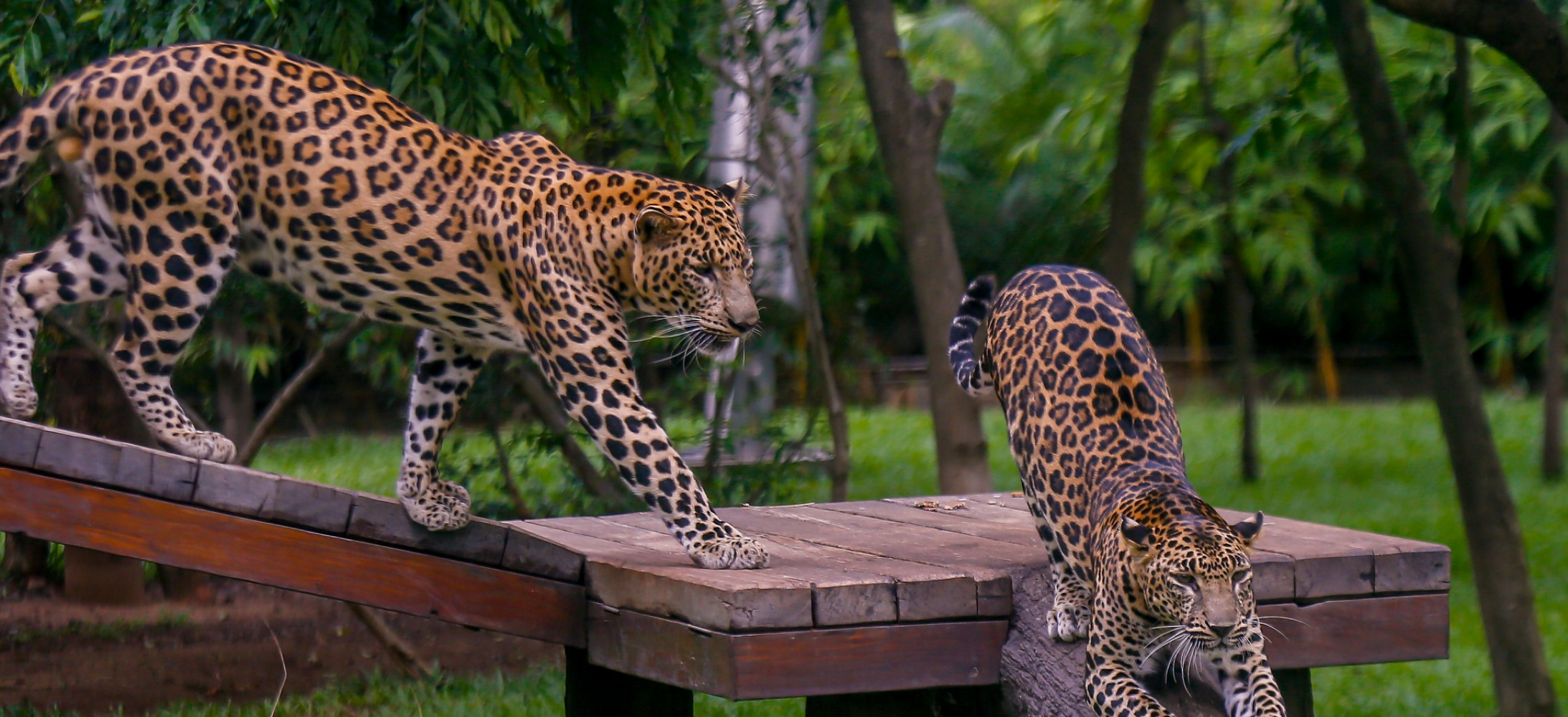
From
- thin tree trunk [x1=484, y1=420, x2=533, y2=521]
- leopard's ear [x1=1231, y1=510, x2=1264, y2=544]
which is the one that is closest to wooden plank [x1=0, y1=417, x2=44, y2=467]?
leopard's ear [x1=1231, y1=510, x2=1264, y2=544]

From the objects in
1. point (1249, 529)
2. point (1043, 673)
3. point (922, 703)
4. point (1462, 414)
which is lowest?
point (922, 703)

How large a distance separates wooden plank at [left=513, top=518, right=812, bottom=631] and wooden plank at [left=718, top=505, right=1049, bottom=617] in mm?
492

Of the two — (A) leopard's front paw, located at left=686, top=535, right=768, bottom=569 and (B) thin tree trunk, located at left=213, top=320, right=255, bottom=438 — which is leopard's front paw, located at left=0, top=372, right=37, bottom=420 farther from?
(B) thin tree trunk, located at left=213, top=320, right=255, bottom=438

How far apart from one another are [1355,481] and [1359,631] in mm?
7053

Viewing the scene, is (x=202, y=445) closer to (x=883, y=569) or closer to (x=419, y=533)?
(x=419, y=533)

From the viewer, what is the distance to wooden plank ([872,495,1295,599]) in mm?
3975

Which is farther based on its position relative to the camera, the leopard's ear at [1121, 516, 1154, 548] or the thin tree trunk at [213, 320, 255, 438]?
the thin tree trunk at [213, 320, 255, 438]

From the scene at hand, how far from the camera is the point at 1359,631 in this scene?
161 inches

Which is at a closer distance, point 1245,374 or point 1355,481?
point 1245,374

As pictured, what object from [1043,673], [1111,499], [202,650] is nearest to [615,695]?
[1043,673]

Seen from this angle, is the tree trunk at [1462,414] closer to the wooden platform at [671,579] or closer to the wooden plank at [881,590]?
the wooden platform at [671,579]

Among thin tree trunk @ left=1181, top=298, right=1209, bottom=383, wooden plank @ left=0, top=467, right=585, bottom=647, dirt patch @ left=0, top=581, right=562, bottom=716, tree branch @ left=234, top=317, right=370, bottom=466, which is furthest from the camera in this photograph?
thin tree trunk @ left=1181, top=298, right=1209, bottom=383

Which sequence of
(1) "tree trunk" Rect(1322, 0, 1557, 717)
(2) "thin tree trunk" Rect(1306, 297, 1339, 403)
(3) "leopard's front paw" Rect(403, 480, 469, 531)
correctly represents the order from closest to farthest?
(3) "leopard's front paw" Rect(403, 480, 469, 531), (1) "tree trunk" Rect(1322, 0, 1557, 717), (2) "thin tree trunk" Rect(1306, 297, 1339, 403)

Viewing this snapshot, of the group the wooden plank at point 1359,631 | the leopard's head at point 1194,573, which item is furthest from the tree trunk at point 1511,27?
the leopard's head at point 1194,573
